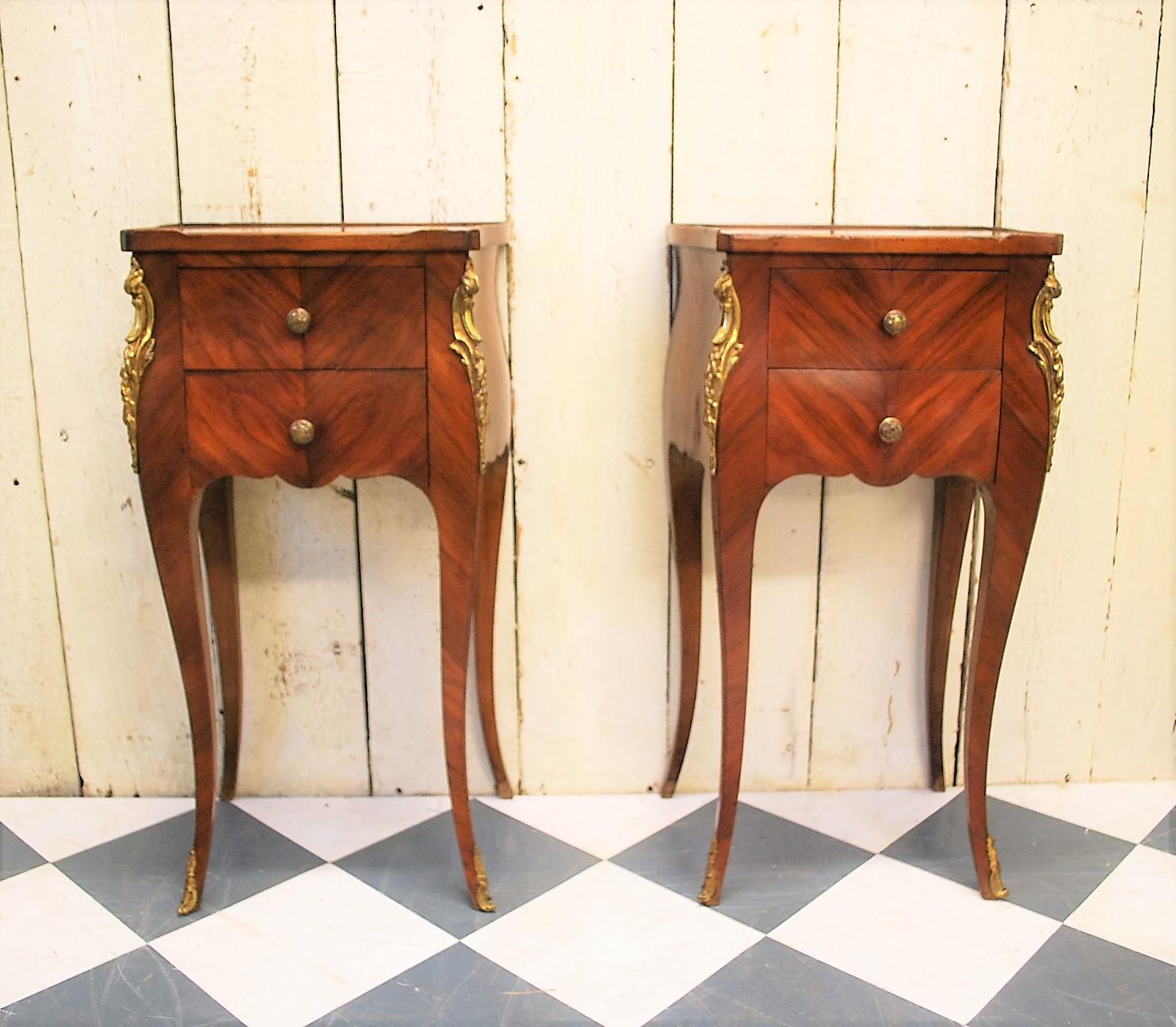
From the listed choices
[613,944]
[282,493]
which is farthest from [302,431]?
[613,944]

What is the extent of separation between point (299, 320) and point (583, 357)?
501 millimetres

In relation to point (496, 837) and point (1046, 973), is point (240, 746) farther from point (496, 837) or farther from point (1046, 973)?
point (1046, 973)

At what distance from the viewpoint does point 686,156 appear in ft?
5.59

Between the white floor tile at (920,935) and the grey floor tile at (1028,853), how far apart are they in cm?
4

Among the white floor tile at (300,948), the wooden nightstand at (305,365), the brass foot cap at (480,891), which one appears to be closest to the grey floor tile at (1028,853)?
the brass foot cap at (480,891)

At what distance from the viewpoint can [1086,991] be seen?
1.37m

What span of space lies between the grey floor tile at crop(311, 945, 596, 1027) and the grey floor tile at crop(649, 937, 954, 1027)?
132 mm

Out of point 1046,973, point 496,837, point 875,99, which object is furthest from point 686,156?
point 1046,973

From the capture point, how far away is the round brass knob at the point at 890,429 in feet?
4.64

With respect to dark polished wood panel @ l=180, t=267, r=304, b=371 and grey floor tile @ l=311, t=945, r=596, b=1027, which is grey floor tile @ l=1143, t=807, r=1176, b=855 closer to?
grey floor tile @ l=311, t=945, r=596, b=1027

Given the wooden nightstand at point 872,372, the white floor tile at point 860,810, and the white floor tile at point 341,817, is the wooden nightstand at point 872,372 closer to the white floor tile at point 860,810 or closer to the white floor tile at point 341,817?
the white floor tile at point 860,810

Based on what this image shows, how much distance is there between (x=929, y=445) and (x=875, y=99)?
0.57m

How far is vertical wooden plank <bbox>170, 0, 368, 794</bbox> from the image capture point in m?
1.66

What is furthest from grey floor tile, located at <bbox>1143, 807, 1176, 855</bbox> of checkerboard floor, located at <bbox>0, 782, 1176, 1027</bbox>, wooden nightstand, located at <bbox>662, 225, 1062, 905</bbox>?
wooden nightstand, located at <bbox>662, 225, 1062, 905</bbox>
